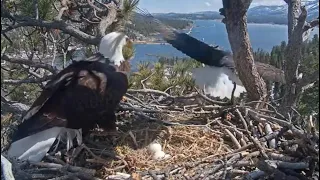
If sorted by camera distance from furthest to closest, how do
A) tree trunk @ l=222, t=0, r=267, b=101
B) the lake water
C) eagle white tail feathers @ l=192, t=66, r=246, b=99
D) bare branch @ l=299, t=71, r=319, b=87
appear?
eagle white tail feathers @ l=192, t=66, r=246, b=99, tree trunk @ l=222, t=0, r=267, b=101, the lake water, bare branch @ l=299, t=71, r=319, b=87

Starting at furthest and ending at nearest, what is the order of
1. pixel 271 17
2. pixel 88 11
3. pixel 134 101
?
pixel 88 11, pixel 134 101, pixel 271 17

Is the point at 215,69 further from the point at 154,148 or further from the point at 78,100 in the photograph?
the point at 78,100

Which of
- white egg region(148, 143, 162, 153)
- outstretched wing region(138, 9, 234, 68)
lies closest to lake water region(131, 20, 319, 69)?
outstretched wing region(138, 9, 234, 68)

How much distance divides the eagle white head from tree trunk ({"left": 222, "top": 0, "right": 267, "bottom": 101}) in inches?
28.9

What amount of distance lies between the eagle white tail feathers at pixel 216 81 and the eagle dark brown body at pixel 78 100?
3.68 feet

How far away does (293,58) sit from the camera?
2.38 m

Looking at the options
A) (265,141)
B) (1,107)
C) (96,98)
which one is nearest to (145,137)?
(96,98)

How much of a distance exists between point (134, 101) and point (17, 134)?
110cm

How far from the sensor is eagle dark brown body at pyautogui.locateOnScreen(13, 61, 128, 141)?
6.31 feet

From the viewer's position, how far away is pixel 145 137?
2.40m

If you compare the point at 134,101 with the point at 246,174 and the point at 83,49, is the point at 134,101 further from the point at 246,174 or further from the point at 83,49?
the point at 246,174

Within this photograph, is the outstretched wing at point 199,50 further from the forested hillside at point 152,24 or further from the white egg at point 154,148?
the white egg at point 154,148

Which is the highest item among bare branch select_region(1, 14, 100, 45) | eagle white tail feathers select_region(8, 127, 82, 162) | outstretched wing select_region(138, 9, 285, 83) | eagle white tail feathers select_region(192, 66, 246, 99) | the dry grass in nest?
bare branch select_region(1, 14, 100, 45)

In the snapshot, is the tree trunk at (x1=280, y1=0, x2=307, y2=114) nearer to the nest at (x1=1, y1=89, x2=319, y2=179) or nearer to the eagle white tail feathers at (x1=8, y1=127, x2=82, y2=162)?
the nest at (x1=1, y1=89, x2=319, y2=179)
